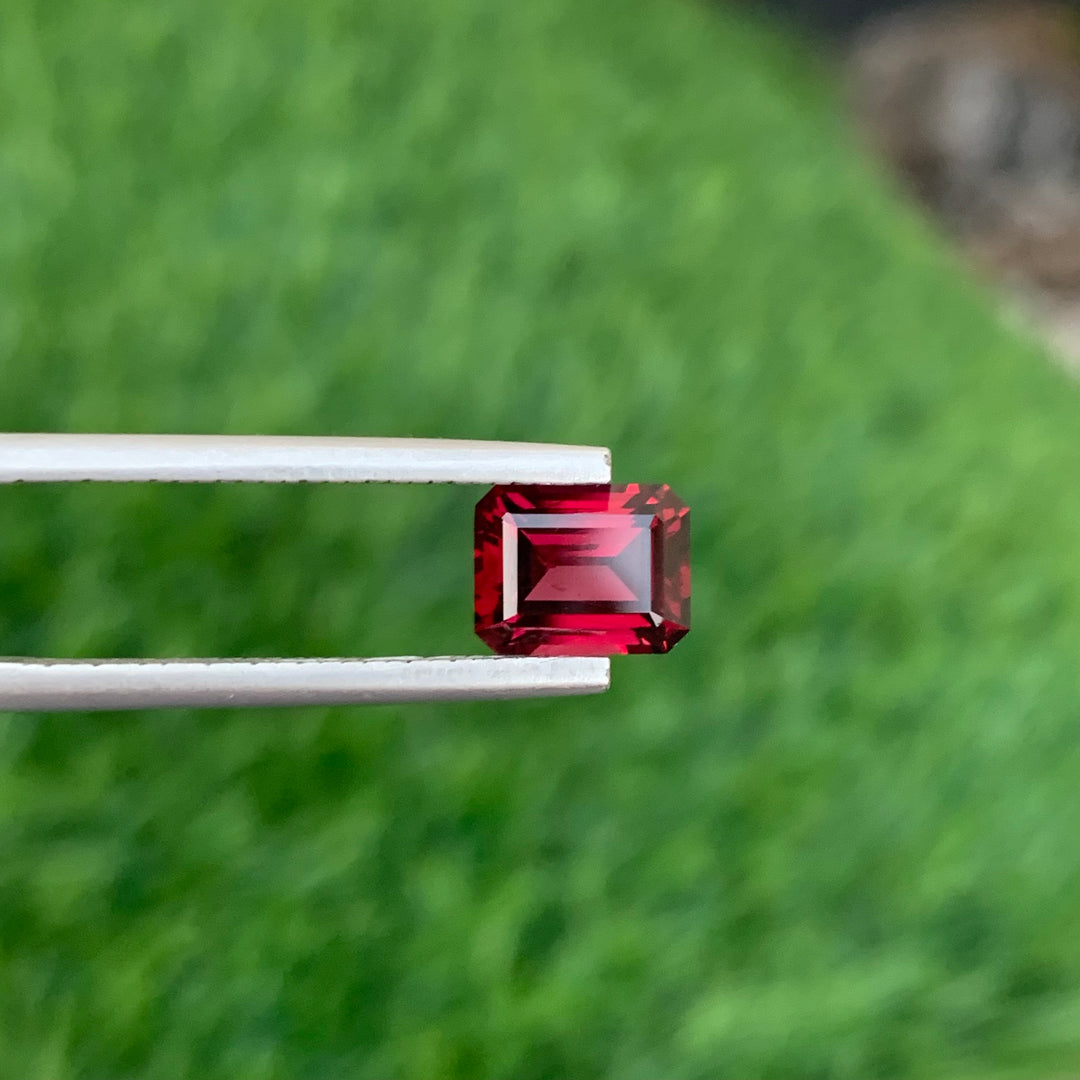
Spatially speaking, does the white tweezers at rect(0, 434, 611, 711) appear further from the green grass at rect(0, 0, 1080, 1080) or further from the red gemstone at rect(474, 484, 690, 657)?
the green grass at rect(0, 0, 1080, 1080)

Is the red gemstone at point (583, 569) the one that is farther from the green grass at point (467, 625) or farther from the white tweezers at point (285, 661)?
the green grass at point (467, 625)

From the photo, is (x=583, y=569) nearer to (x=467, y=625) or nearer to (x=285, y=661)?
(x=285, y=661)

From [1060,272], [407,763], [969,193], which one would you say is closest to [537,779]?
[407,763]

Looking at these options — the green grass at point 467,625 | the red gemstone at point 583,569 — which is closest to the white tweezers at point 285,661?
the red gemstone at point 583,569

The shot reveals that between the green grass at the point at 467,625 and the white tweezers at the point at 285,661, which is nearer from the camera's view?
the white tweezers at the point at 285,661

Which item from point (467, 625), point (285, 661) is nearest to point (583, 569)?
point (285, 661)

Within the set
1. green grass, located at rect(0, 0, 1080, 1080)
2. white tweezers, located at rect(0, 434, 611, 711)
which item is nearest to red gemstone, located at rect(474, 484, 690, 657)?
white tweezers, located at rect(0, 434, 611, 711)
